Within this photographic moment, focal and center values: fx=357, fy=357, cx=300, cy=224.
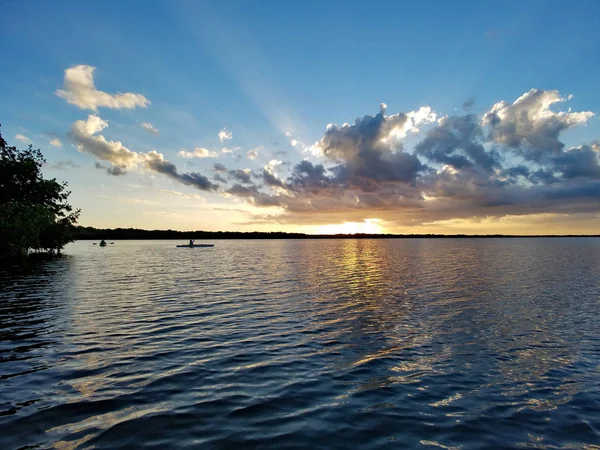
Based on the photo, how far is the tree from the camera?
2206 inches

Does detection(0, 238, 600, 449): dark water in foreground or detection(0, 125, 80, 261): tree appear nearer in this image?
detection(0, 238, 600, 449): dark water in foreground

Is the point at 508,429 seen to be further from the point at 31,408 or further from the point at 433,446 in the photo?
the point at 31,408

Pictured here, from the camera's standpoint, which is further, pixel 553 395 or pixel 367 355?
pixel 367 355

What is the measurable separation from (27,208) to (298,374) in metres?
68.1

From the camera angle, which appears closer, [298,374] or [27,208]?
[298,374]

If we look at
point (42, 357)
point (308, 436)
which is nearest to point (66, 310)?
point (42, 357)

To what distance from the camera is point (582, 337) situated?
21016mm

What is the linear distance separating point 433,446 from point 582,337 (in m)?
17.4

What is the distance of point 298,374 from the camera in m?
14.9

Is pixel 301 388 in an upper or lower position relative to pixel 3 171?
lower

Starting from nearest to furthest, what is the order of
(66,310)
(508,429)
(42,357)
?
(508,429)
(42,357)
(66,310)

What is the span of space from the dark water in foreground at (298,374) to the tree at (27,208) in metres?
32.3

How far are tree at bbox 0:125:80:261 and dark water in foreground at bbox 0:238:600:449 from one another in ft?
106

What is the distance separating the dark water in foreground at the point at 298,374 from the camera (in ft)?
33.3
